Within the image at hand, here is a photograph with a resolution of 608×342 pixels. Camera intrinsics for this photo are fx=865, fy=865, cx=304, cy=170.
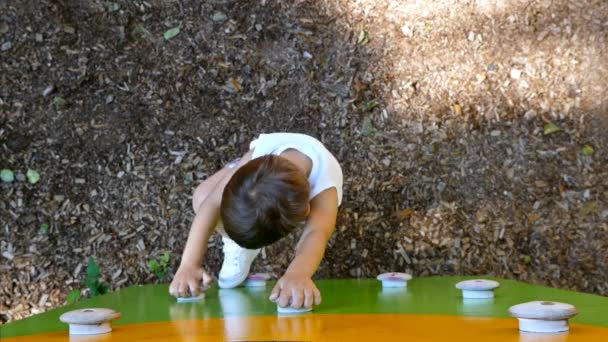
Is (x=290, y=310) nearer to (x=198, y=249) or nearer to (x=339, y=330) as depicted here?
(x=339, y=330)

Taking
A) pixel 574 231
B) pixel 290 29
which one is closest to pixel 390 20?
pixel 290 29

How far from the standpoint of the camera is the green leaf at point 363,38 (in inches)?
157

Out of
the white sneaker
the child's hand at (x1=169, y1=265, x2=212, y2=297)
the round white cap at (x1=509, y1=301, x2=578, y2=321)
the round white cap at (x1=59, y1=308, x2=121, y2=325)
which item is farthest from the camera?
the white sneaker

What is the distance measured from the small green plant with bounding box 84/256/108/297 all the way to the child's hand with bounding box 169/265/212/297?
0.89m

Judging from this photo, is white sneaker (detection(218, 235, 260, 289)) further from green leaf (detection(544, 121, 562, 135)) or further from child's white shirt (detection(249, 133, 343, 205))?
green leaf (detection(544, 121, 562, 135))

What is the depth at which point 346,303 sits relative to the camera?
8.91ft

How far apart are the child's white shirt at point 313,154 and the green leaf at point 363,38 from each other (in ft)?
3.15

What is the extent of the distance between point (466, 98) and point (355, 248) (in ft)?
2.80

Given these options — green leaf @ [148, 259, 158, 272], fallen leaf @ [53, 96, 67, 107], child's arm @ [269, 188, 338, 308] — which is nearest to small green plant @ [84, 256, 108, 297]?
green leaf @ [148, 259, 158, 272]

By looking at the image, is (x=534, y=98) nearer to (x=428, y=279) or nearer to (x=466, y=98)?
(x=466, y=98)

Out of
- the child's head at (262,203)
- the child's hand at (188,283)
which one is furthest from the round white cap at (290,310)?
the child's hand at (188,283)

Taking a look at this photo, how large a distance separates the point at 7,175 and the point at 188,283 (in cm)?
134

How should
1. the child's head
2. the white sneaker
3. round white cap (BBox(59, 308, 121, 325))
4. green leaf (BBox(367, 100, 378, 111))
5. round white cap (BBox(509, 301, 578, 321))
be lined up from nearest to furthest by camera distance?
round white cap (BBox(509, 301, 578, 321)) < round white cap (BBox(59, 308, 121, 325)) < the child's head < the white sneaker < green leaf (BBox(367, 100, 378, 111))

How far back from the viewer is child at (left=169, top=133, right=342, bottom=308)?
2572 millimetres
